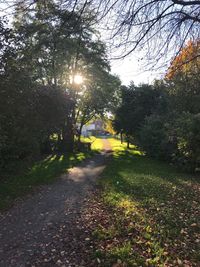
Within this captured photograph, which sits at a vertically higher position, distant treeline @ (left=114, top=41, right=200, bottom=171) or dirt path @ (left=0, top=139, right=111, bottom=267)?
distant treeline @ (left=114, top=41, right=200, bottom=171)

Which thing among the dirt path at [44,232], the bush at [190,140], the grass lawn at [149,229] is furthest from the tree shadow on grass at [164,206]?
the bush at [190,140]

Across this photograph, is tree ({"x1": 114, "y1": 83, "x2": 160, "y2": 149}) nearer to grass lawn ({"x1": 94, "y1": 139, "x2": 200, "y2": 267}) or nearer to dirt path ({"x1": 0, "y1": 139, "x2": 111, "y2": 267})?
grass lawn ({"x1": 94, "y1": 139, "x2": 200, "y2": 267})

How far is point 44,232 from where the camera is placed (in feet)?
21.4

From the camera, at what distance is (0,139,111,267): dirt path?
5.26 meters

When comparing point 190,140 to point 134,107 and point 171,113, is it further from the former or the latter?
point 134,107

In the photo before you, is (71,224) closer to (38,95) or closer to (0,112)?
(0,112)

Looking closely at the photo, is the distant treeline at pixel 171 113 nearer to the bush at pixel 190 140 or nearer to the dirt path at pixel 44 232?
the bush at pixel 190 140

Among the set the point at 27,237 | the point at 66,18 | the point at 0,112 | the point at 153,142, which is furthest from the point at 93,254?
the point at 153,142

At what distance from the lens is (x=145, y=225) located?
6734 mm

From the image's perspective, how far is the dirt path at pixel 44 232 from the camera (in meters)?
5.26

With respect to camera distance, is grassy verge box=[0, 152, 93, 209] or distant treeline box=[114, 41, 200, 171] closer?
grassy verge box=[0, 152, 93, 209]

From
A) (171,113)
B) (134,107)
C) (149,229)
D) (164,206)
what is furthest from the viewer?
(134,107)

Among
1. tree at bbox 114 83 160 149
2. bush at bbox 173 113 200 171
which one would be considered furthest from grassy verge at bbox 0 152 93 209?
tree at bbox 114 83 160 149

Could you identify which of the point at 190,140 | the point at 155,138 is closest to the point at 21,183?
the point at 190,140
